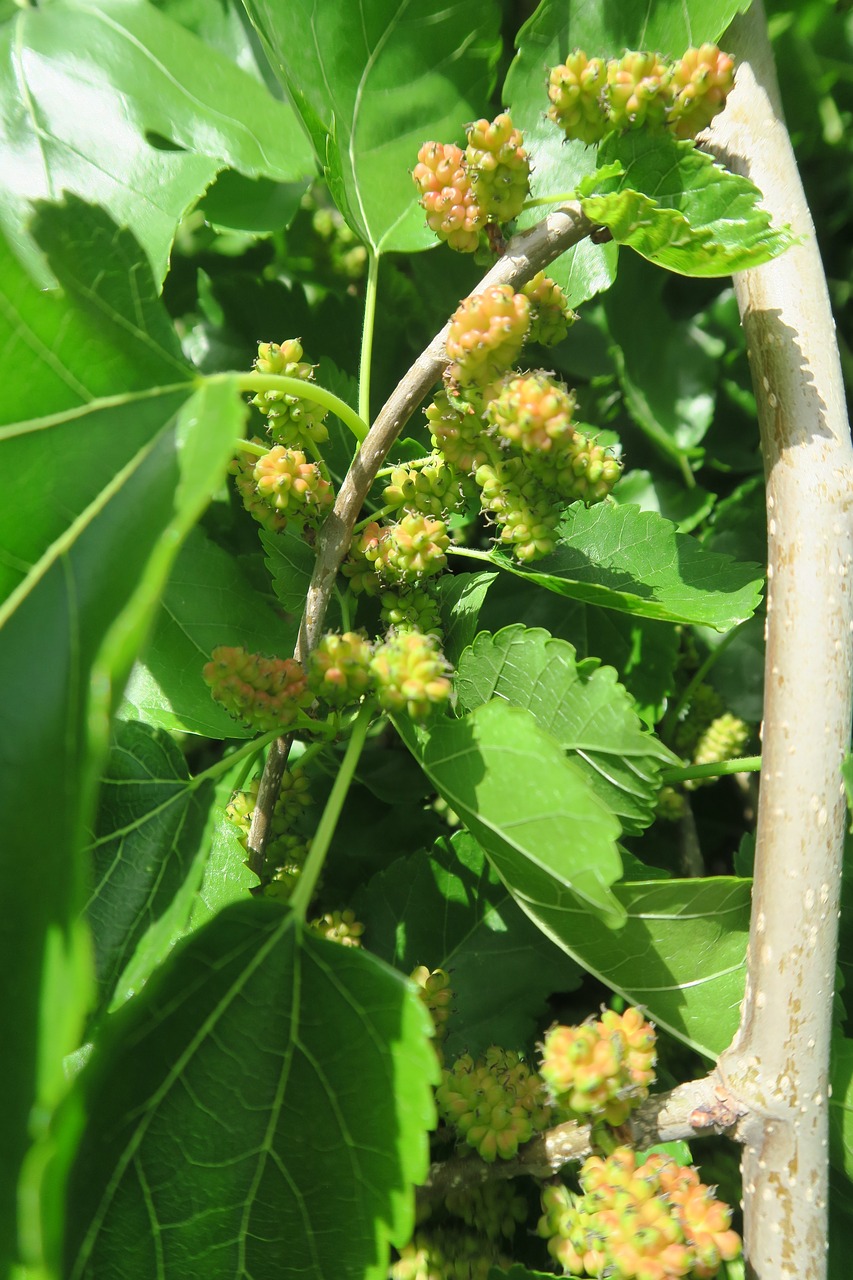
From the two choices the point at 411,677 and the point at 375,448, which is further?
the point at 375,448

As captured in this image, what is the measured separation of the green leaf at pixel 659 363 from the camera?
1.06 meters

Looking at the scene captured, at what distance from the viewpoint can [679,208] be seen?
2.26 feet

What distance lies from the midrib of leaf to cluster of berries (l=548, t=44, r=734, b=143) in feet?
1.99

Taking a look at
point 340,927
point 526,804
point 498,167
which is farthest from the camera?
point 340,927

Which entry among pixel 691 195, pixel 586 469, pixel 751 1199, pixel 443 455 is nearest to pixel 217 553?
pixel 443 455

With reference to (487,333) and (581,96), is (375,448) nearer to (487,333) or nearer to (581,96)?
(487,333)

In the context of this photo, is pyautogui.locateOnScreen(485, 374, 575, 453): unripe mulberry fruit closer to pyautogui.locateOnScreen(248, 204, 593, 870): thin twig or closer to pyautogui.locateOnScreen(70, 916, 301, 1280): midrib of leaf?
pyautogui.locateOnScreen(248, 204, 593, 870): thin twig

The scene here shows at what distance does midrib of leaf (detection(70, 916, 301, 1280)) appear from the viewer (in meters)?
0.60

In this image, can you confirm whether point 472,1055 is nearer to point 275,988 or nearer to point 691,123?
point 275,988

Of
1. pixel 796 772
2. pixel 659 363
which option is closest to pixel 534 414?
pixel 796 772

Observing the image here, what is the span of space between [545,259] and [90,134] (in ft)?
1.41

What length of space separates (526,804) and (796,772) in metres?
0.22

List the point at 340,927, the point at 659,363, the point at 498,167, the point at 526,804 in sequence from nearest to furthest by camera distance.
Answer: the point at 526,804 → the point at 498,167 → the point at 340,927 → the point at 659,363

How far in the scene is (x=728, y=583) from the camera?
0.78m
